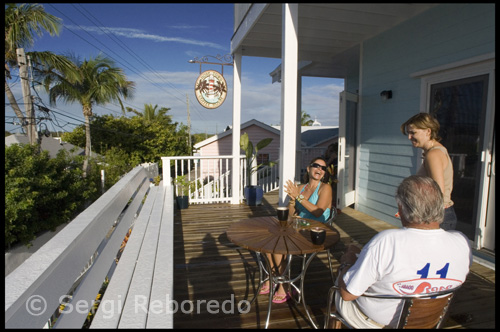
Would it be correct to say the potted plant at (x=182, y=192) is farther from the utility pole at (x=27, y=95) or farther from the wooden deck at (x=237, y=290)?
the utility pole at (x=27, y=95)

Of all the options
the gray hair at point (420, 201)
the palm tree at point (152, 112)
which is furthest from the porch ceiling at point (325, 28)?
the palm tree at point (152, 112)

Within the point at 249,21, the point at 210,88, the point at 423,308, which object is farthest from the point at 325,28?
the point at 423,308

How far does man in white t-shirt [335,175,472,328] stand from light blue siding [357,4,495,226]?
248 cm

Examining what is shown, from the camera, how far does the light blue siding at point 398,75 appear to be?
301 centimetres

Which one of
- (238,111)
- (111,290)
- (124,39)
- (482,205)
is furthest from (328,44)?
(124,39)

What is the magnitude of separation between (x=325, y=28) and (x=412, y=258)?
11.8ft

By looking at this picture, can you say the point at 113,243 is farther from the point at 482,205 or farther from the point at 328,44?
the point at 328,44

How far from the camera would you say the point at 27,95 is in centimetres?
1152

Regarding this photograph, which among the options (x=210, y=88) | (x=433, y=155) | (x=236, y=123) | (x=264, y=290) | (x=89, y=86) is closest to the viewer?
(x=433, y=155)

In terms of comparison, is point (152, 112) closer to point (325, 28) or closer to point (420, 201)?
point (325, 28)

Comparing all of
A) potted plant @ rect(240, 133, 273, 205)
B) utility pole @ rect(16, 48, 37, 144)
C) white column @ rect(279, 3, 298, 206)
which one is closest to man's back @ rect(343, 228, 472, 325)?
white column @ rect(279, 3, 298, 206)

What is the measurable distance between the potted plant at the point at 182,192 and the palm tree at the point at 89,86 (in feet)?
38.7

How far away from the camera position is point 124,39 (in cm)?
2327

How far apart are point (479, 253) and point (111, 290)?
10.9 ft
